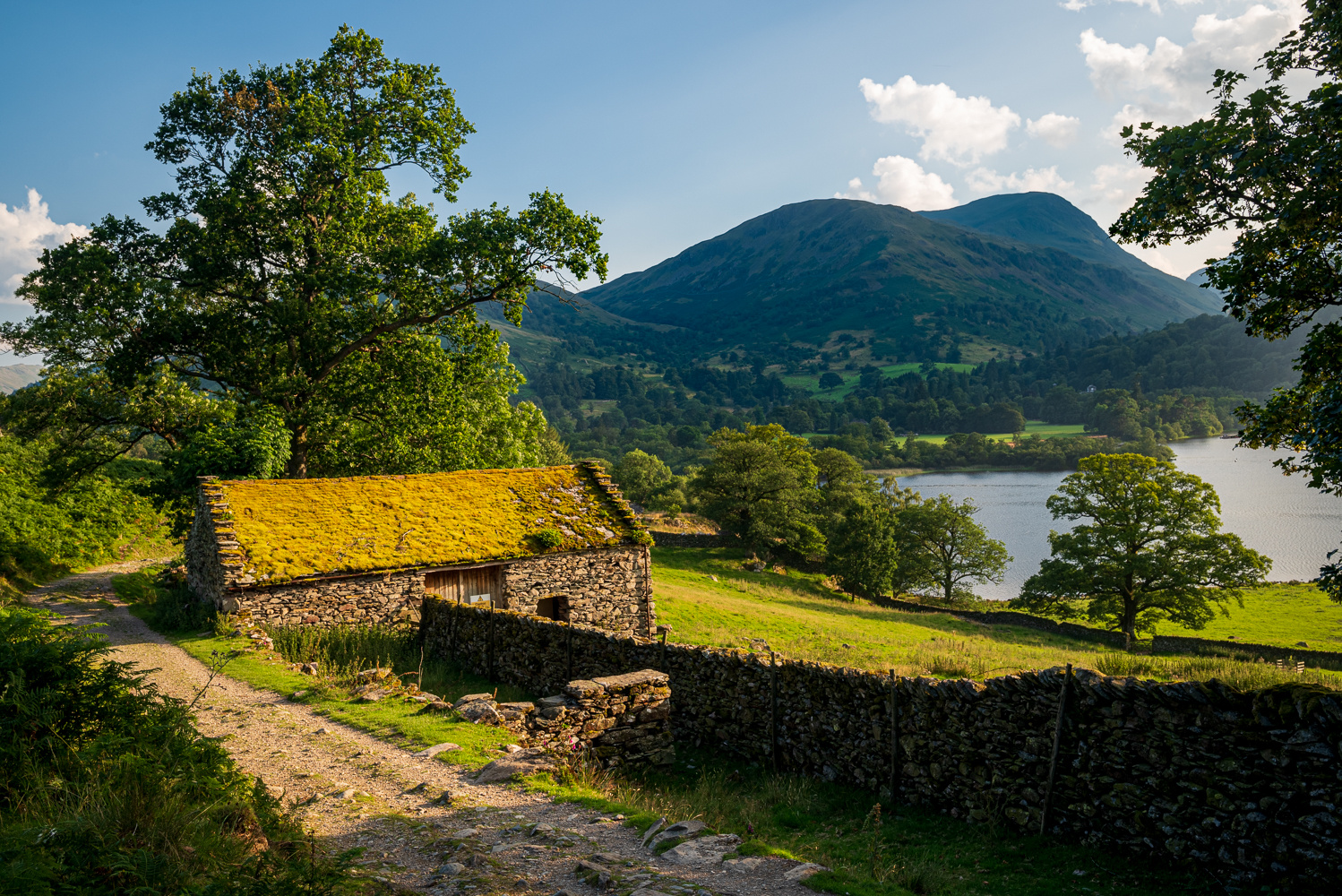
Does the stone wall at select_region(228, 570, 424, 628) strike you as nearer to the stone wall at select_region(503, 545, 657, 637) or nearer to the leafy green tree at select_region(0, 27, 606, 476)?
the stone wall at select_region(503, 545, 657, 637)

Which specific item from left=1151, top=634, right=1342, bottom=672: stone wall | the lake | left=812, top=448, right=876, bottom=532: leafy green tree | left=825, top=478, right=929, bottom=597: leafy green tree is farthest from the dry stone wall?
the lake

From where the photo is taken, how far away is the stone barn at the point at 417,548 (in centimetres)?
1636

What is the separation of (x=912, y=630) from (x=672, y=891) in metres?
30.7

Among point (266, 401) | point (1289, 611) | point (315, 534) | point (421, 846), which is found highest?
point (266, 401)

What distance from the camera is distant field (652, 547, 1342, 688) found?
18641 mm

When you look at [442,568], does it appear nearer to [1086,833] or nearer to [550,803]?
[550,803]

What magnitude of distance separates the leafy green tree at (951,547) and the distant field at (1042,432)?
11384 cm

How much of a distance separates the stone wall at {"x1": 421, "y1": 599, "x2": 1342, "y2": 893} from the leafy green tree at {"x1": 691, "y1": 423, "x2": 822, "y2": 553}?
40.2m

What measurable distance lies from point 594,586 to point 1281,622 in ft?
157

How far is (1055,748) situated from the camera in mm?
7902

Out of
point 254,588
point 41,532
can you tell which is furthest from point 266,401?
point 254,588

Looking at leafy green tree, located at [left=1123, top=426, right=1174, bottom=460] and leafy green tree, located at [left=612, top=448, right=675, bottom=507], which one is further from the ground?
leafy green tree, located at [left=1123, top=426, right=1174, bottom=460]

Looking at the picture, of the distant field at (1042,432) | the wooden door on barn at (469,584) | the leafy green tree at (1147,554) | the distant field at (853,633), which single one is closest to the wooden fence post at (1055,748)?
the distant field at (853,633)

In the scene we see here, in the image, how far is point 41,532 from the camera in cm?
2369
